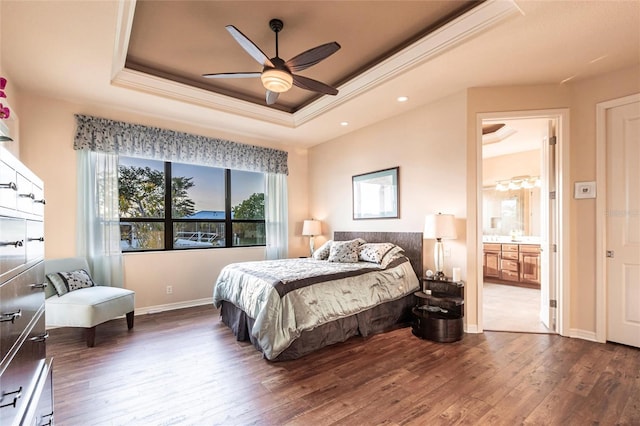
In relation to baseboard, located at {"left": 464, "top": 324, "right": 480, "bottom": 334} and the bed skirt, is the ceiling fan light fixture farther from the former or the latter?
baseboard, located at {"left": 464, "top": 324, "right": 480, "bottom": 334}

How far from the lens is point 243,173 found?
5.22m

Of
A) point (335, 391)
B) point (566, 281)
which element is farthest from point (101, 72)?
point (566, 281)

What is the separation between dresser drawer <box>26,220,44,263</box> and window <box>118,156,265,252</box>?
2721mm

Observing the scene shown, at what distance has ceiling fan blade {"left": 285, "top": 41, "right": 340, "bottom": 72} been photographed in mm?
2258

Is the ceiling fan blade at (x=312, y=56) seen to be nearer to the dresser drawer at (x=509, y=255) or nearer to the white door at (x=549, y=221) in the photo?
the white door at (x=549, y=221)

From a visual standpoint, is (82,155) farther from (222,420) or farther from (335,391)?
(335,391)

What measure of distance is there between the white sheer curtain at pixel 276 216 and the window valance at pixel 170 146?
0.67 ft

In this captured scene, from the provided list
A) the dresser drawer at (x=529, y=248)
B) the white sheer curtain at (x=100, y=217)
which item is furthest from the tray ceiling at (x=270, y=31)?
the dresser drawer at (x=529, y=248)

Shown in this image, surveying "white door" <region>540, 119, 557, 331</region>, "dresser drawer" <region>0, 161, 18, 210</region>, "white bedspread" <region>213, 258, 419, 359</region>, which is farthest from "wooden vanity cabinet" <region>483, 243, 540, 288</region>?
"dresser drawer" <region>0, 161, 18, 210</region>

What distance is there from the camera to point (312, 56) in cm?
240

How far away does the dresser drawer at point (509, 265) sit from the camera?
573 cm

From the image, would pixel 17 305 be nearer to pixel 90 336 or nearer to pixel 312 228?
pixel 90 336

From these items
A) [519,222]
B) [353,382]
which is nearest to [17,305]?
[353,382]

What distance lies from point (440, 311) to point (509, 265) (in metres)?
3.35
